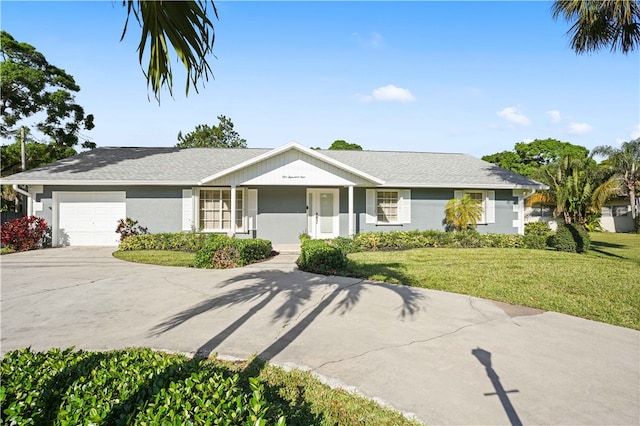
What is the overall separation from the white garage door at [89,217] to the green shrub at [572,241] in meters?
18.6

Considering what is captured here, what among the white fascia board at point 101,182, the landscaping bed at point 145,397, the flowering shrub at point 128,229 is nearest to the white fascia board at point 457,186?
the white fascia board at point 101,182

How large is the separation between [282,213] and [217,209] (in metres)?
2.97

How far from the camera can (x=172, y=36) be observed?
2.01m

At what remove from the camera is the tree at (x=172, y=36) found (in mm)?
1962

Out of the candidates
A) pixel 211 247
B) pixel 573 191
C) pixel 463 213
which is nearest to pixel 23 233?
pixel 211 247

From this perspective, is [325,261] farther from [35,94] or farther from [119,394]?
[35,94]

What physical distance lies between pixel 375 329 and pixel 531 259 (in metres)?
9.47

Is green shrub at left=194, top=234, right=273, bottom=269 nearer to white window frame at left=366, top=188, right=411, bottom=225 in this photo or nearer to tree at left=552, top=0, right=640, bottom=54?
white window frame at left=366, top=188, right=411, bottom=225

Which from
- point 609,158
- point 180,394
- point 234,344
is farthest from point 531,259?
point 609,158

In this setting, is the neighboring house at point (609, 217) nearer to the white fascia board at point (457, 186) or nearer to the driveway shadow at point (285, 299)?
the white fascia board at point (457, 186)

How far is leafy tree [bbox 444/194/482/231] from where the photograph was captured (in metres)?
15.8

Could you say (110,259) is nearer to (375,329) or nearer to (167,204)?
(167,204)

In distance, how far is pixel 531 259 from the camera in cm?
1205

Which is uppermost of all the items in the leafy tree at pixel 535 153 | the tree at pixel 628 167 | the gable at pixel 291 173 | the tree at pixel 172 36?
the leafy tree at pixel 535 153
